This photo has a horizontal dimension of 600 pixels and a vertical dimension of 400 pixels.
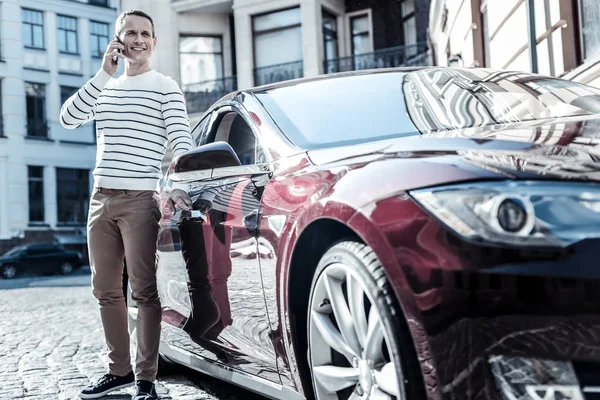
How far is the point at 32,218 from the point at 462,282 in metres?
37.8

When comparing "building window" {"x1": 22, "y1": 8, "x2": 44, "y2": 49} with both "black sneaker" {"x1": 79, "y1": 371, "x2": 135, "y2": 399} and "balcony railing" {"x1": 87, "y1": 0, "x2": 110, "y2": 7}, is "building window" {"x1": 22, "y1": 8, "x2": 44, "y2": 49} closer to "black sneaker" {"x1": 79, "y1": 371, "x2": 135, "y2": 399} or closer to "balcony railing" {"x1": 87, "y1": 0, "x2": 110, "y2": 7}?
"balcony railing" {"x1": 87, "y1": 0, "x2": 110, "y2": 7}

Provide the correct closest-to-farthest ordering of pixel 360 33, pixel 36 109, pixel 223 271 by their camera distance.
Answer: pixel 223 271 < pixel 360 33 < pixel 36 109

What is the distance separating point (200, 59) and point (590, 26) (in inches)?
776

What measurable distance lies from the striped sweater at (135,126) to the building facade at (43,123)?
33.8 m

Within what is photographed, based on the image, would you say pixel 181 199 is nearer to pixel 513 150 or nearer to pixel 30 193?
pixel 513 150

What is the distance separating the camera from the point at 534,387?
1960 mm

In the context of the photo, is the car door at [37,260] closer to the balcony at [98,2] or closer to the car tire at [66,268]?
the car tire at [66,268]

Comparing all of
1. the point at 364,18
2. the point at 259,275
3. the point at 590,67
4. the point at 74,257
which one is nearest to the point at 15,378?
the point at 259,275

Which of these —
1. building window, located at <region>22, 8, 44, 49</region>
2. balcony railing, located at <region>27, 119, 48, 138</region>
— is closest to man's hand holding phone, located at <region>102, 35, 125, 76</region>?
balcony railing, located at <region>27, 119, 48, 138</region>

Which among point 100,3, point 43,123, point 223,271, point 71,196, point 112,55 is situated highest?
point 100,3

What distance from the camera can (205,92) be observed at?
2633cm

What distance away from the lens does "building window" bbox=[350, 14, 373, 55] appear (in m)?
27.0

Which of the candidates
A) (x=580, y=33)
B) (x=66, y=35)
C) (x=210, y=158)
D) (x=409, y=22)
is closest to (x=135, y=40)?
(x=210, y=158)

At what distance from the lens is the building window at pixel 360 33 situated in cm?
2697
